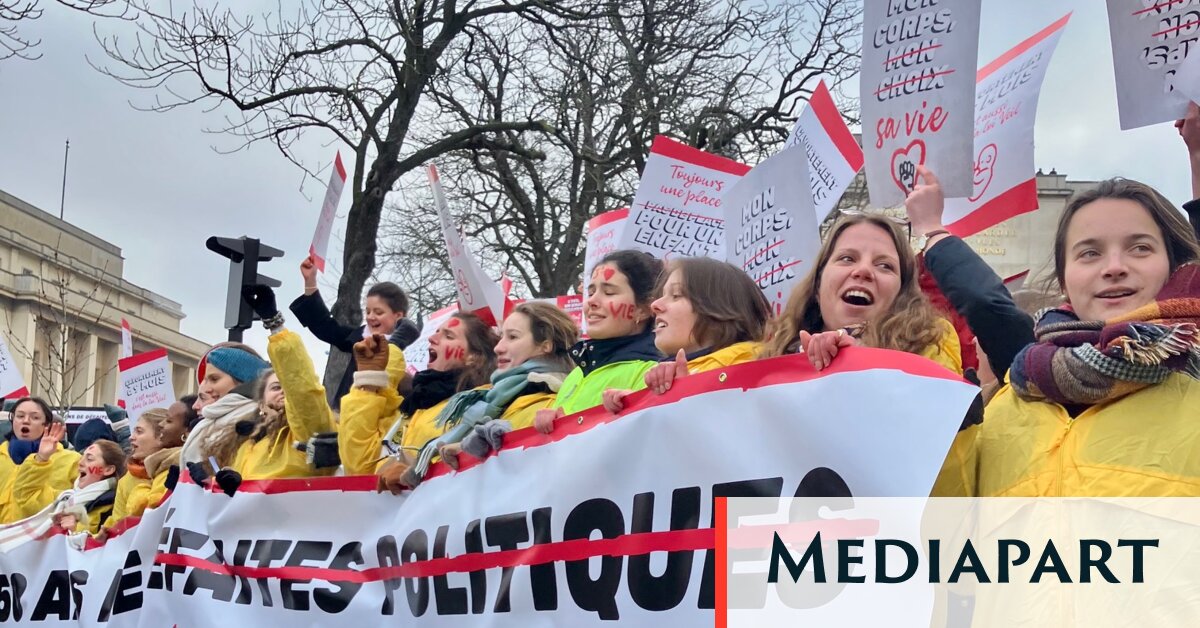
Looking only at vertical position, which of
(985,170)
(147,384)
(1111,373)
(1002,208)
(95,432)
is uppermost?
(985,170)

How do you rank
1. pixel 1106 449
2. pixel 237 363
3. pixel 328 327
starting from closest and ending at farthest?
1. pixel 1106 449
2. pixel 237 363
3. pixel 328 327

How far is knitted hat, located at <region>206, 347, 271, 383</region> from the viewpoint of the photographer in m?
5.70

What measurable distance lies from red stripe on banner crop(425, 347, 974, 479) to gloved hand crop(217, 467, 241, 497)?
64.7 inches

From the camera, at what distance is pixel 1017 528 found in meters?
2.16

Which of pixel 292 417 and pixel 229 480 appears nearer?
pixel 229 480

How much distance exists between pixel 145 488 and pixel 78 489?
38.5 inches

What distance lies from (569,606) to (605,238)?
4.36 metres

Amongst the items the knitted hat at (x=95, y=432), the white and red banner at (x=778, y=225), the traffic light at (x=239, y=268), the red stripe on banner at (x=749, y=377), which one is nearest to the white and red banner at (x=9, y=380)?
the knitted hat at (x=95, y=432)

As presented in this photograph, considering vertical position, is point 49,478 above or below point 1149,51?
below

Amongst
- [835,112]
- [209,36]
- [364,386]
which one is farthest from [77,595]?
[209,36]

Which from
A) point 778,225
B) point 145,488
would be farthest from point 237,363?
point 778,225

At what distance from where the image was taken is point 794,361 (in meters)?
2.69

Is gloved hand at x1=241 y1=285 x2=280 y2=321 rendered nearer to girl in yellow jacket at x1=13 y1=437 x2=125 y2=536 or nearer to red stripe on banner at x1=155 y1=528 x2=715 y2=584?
red stripe on banner at x1=155 y1=528 x2=715 y2=584

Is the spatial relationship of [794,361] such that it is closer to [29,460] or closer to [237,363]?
[237,363]
